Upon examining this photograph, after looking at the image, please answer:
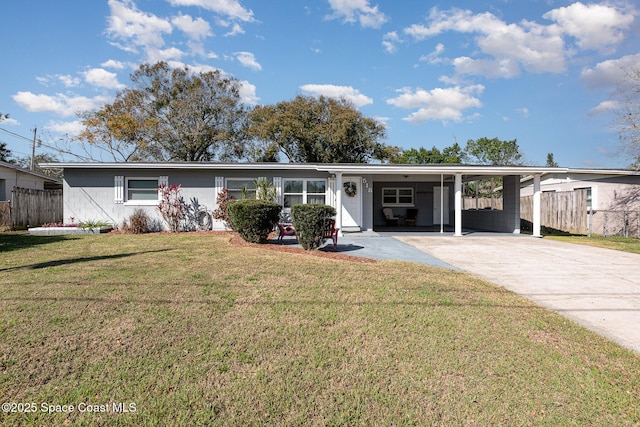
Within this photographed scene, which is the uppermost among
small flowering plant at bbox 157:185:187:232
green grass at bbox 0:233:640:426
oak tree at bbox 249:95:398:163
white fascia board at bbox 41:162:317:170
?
oak tree at bbox 249:95:398:163

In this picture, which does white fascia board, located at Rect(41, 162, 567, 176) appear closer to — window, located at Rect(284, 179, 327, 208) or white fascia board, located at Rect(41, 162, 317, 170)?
white fascia board, located at Rect(41, 162, 317, 170)

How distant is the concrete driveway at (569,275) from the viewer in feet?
14.1

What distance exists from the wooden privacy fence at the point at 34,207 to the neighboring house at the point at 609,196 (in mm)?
21462

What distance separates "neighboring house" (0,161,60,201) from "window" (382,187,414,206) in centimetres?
1876

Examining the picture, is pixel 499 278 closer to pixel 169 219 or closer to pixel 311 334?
pixel 311 334

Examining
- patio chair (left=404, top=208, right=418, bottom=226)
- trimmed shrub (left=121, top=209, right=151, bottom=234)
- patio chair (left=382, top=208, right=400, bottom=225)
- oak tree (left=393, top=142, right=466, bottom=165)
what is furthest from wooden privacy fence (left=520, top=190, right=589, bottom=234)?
oak tree (left=393, top=142, right=466, bottom=165)

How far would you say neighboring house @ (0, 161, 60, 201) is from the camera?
1777 centimetres

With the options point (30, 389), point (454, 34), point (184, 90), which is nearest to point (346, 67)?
point (454, 34)

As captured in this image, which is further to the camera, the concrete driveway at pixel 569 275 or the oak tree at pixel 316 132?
the oak tree at pixel 316 132

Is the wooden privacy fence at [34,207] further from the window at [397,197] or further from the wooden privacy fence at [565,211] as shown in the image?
the wooden privacy fence at [565,211]

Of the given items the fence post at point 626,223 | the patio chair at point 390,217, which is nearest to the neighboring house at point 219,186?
the fence post at point 626,223


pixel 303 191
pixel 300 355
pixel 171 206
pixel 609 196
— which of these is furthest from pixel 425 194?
pixel 300 355

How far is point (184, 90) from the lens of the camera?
2873cm

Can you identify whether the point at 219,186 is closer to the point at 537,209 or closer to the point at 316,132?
the point at 537,209
